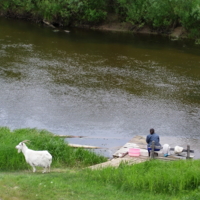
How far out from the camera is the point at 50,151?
1733 cm

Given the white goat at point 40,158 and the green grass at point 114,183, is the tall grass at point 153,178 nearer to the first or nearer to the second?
the green grass at point 114,183

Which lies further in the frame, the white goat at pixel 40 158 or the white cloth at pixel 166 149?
the white cloth at pixel 166 149

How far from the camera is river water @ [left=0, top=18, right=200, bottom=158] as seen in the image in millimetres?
23844

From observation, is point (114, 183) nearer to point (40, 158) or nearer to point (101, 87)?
point (40, 158)

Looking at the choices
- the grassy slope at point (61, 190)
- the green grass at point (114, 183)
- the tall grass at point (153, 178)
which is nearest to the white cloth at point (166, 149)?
the green grass at point (114, 183)

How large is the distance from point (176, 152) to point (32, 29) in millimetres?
43519

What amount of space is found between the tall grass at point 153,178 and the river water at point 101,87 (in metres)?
6.06

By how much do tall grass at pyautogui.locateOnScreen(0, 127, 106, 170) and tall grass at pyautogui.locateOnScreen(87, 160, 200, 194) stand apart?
3814 mm

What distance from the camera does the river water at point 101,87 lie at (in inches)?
939

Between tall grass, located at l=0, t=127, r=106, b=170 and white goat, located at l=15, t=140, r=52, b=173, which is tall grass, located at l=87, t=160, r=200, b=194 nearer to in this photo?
white goat, located at l=15, t=140, r=52, b=173

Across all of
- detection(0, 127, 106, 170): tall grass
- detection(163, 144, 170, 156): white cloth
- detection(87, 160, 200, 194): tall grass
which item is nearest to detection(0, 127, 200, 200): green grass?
detection(87, 160, 200, 194): tall grass

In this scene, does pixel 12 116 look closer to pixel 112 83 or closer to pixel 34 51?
pixel 112 83

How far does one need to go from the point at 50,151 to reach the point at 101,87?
15.3 m

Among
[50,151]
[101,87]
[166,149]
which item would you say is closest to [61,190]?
[50,151]
